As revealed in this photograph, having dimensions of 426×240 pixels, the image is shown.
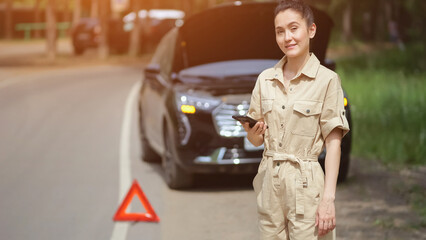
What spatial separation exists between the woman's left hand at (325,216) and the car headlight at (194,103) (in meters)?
5.20

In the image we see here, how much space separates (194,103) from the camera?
9.13 meters

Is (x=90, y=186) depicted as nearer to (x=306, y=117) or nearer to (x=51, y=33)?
(x=306, y=117)

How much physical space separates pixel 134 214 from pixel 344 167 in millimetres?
2575

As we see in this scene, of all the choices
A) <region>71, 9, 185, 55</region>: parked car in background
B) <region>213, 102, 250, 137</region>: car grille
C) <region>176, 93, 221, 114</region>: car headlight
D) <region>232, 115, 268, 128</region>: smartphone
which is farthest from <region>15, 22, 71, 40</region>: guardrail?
<region>232, 115, 268, 128</region>: smartphone

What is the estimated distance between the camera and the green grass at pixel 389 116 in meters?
11.3

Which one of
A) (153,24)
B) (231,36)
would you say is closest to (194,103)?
(231,36)

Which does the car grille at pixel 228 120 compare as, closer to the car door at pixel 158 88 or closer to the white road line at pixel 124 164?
the car door at pixel 158 88

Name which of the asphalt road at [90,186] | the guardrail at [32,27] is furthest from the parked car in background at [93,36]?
the guardrail at [32,27]

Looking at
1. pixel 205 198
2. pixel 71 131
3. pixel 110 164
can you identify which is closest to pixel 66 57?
pixel 71 131

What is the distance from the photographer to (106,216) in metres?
8.20

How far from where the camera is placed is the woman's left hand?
151 inches

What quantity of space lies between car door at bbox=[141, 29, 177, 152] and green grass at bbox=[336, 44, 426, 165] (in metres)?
2.79

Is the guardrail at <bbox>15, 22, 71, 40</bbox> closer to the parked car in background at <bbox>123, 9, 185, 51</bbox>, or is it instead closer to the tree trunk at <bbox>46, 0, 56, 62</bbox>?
the parked car in background at <bbox>123, 9, 185, 51</bbox>

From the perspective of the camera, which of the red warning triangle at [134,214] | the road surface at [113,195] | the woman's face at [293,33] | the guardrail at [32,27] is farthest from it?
the guardrail at [32,27]
